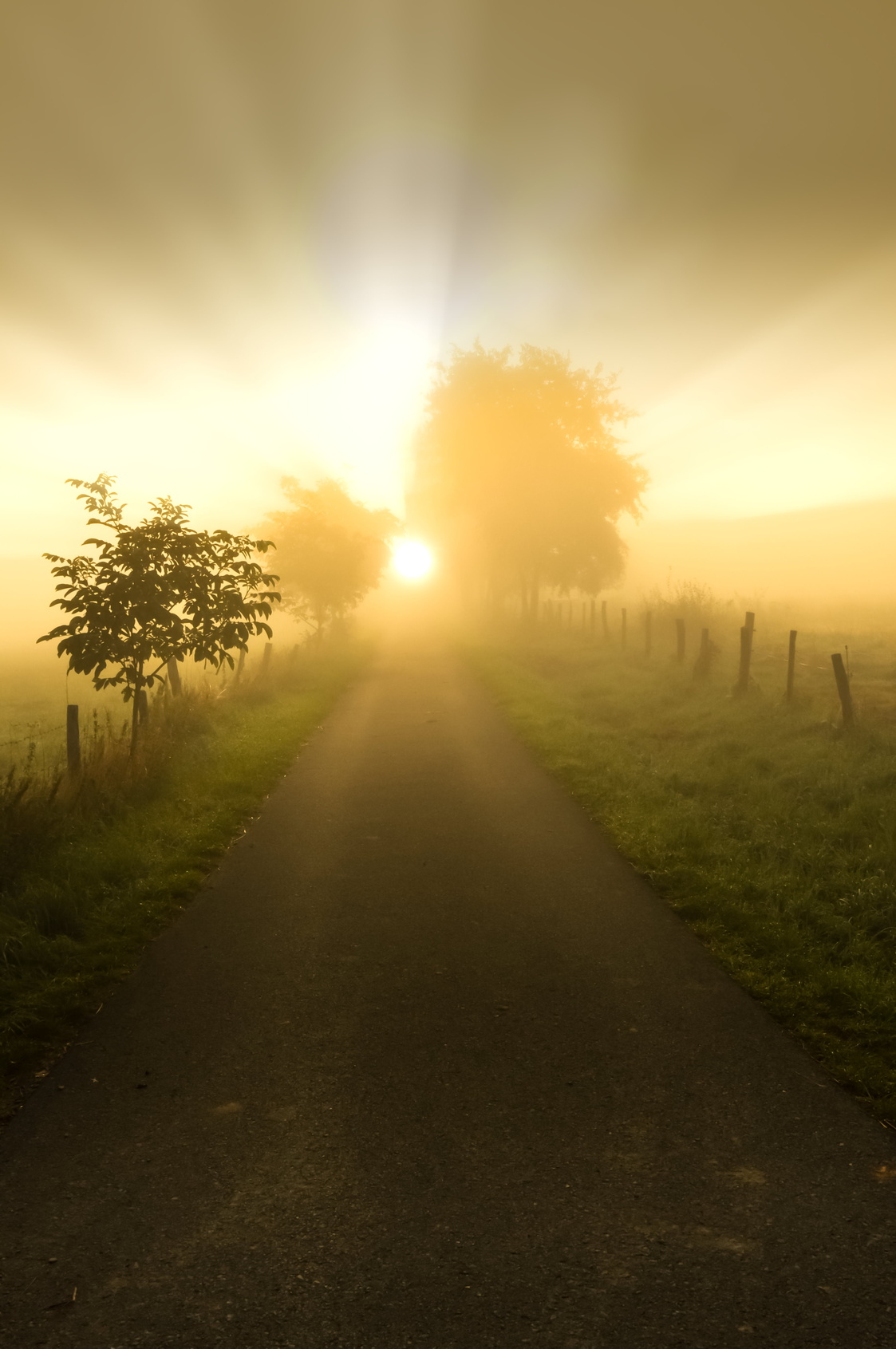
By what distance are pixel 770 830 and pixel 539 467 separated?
102 feet

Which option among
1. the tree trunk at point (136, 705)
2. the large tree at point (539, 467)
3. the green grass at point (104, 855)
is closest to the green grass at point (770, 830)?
the green grass at point (104, 855)

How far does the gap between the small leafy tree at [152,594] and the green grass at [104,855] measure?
130 centimetres

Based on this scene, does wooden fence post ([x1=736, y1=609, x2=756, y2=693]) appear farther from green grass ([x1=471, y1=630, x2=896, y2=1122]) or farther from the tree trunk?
the tree trunk

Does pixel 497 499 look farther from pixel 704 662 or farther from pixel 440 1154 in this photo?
pixel 440 1154

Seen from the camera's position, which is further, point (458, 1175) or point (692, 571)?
point (692, 571)

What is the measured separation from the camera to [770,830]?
8.96 metres

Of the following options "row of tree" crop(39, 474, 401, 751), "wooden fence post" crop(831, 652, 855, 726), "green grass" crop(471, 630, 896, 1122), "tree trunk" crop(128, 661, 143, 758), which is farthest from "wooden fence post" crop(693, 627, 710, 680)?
"tree trunk" crop(128, 661, 143, 758)

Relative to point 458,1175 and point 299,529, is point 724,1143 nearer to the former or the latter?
point 458,1175

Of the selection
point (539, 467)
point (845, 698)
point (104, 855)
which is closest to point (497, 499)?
point (539, 467)

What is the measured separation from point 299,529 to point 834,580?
55060mm

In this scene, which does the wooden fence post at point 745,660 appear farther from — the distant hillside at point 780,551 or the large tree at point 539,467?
the distant hillside at point 780,551

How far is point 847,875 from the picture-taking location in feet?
24.6

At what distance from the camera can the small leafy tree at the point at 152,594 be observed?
33.7 feet

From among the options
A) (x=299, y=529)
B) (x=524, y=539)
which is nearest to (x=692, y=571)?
(x=524, y=539)
